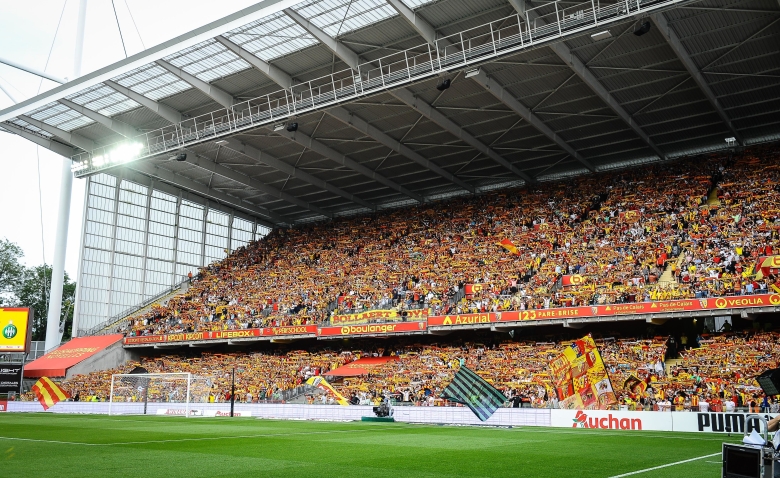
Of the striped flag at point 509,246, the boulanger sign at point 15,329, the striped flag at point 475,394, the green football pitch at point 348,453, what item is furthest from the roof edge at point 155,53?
the striped flag at point 509,246

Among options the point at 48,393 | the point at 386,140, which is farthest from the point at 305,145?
the point at 48,393

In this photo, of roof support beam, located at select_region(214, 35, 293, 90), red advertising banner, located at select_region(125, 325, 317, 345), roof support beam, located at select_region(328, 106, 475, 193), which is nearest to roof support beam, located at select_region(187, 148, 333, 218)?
red advertising banner, located at select_region(125, 325, 317, 345)

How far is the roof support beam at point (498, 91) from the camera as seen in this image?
2906 cm

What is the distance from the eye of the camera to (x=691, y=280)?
31578 millimetres

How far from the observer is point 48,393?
4094 cm

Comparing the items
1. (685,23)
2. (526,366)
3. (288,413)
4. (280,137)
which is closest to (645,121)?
(685,23)

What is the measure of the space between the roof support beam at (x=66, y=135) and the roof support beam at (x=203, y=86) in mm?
Answer: 12992

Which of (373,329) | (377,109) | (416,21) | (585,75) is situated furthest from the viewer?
(373,329)

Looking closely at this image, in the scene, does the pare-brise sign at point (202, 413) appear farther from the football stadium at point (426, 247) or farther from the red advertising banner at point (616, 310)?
the red advertising banner at point (616, 310)

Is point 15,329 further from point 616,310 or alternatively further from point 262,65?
point 616,310

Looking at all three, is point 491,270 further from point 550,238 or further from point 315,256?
point 315,256

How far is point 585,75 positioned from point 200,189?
32934mm

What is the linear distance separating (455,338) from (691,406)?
15.3 metres

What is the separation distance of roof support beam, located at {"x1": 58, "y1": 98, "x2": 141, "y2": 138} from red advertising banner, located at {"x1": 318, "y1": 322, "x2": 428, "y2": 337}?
57.6 ft
